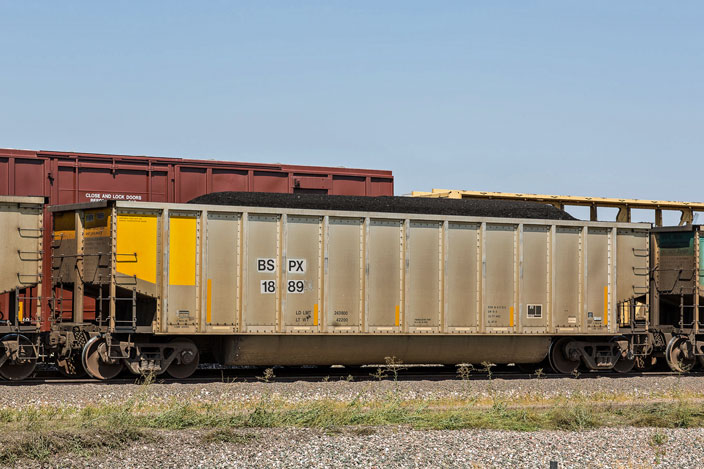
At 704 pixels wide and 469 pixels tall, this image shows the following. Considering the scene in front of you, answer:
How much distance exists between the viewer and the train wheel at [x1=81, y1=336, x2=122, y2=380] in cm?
1598

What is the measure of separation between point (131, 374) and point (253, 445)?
7.78 meters

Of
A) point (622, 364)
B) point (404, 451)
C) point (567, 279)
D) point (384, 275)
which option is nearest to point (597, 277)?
point (567, 279)

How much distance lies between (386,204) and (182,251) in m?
4.23

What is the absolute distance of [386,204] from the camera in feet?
59.1

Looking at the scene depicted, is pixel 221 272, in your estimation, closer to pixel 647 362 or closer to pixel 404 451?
pixel 404 451

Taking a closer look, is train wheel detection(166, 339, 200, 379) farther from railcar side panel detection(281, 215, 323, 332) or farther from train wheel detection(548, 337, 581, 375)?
train wheel detection(548, 337, 581, 375)

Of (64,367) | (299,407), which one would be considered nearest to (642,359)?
(299,407)

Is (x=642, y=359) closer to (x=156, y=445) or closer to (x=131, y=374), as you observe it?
(x=131, y=374)

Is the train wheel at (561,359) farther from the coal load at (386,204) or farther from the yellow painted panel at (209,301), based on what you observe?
the yellow painted panel at (209,301)

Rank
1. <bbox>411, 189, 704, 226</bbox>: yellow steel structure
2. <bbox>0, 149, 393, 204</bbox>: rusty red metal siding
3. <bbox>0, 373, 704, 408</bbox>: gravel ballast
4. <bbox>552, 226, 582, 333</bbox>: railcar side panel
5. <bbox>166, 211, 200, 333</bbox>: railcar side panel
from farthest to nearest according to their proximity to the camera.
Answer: <bbox>411, 189, 704, 226</bbox>: yellow steel structure, <bbox>0, 149, 393, 204</bbox>: rusty red metal siding, <bbox>552, 226, 582, 333</bbox>: railcar side panel, <bbox>166, 211, 200, 333</bbox>: railcar side panel, <bbox>0, 373, 704, 408</bbox>: gravel ballast

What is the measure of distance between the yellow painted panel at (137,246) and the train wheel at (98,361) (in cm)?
137

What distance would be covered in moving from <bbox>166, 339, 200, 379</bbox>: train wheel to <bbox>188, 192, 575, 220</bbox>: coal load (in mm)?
2702

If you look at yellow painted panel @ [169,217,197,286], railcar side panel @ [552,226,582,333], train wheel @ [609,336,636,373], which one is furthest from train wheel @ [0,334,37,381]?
train wheel @ [609,336,636,373]

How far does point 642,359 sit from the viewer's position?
66.3 feet
